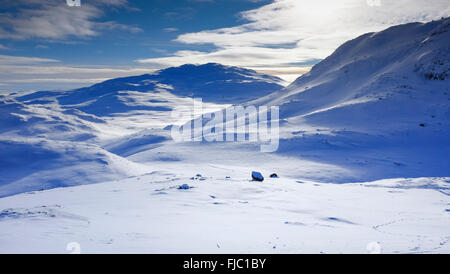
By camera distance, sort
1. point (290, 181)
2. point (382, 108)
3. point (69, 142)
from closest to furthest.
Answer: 1. point (290, 181)
2. point (69, 142)
3. point (382, 108)

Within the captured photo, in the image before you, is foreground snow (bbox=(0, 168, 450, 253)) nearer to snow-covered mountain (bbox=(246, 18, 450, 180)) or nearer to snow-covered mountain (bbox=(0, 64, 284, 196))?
snow-covered mountain (bbox=(0, 64, 284, 196))

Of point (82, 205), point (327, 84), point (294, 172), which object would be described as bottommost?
point (294, 172)

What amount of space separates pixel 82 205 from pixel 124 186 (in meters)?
2.84

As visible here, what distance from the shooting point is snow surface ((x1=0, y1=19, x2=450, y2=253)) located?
4.94m

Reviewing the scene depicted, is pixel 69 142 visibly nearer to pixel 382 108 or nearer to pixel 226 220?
pixel 226 220

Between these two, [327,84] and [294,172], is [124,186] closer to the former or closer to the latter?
[294,172]

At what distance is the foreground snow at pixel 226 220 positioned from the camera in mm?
4535

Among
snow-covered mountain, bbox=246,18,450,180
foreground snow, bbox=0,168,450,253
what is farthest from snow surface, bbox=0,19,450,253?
snow-covered mountain, bbox=246,18,450,180

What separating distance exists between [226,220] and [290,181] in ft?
21.1

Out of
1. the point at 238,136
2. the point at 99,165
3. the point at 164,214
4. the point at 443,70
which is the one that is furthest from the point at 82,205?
the point at 443,70

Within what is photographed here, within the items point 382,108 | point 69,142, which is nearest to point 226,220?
point 69,142

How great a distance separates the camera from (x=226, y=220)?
6.07 m

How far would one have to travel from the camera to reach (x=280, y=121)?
29.1 meters
